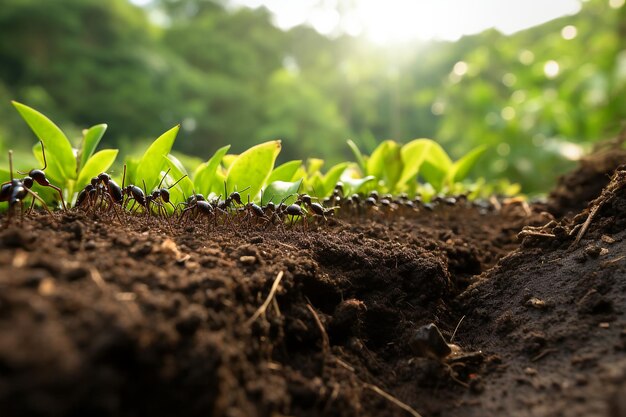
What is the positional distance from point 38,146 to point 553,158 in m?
7.42

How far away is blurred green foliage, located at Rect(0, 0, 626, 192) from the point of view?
9.27 m

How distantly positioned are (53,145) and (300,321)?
6.27ft

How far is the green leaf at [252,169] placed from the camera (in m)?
2.69

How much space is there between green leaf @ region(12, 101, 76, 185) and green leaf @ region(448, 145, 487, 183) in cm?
325

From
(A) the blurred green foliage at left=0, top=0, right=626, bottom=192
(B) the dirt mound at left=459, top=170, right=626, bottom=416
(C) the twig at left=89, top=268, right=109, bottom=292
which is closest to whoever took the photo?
(C) the twig at left=89, top=268, right=109, bottom=292

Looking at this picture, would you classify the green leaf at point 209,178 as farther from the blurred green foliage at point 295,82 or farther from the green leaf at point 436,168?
the blurred green foliage at point 295,82

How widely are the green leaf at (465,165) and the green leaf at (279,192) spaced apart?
2295 millimetres

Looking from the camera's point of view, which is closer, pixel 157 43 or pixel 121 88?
pixel 121 88

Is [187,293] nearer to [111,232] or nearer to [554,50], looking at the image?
[111,232]

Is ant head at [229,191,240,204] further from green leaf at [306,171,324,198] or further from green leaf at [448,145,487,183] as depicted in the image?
green leaf at [448,145,487,183]

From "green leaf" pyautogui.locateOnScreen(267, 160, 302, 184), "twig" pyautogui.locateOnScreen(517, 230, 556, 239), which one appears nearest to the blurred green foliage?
"green leaf" pyautogui.locateOnScreen(267, 160, 302, 184)

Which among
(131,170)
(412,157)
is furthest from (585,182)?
(131,170)

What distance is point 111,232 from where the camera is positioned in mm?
1780

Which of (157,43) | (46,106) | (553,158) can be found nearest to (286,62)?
(157,43)
